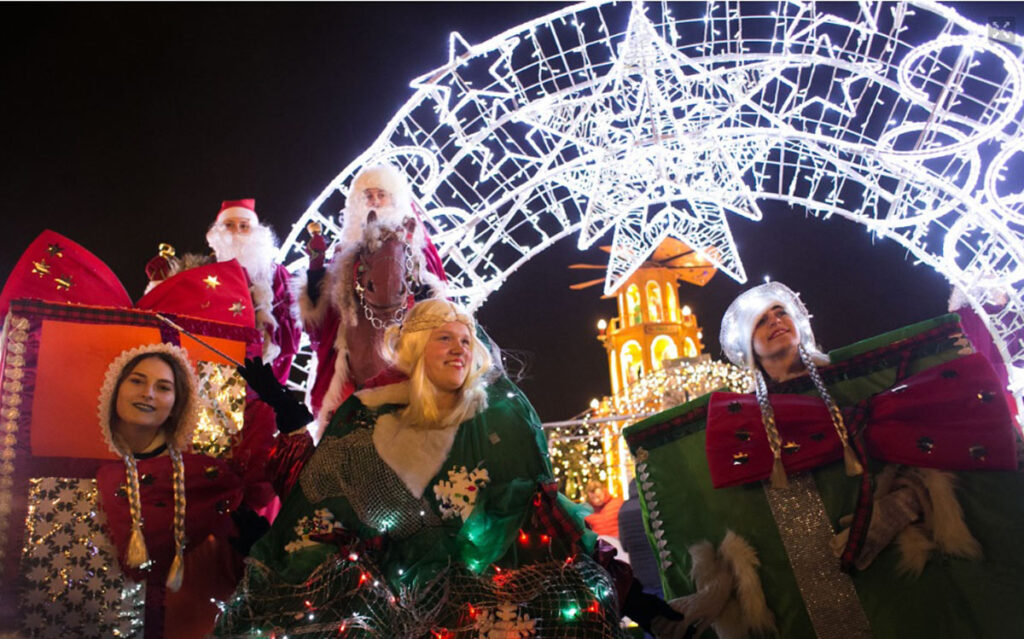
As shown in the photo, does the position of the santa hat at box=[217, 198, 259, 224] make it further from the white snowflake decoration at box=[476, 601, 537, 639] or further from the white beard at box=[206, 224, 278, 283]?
the white snowflake decoration at box=[476, 601, 537, 639]

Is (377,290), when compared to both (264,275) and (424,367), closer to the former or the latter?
(424,367)

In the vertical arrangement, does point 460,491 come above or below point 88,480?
below

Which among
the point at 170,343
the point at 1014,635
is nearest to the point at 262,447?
the point at 170,343

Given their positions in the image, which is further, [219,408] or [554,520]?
[219,408]

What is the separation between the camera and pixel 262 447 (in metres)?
3.85

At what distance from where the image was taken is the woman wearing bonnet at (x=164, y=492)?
11.1 ft

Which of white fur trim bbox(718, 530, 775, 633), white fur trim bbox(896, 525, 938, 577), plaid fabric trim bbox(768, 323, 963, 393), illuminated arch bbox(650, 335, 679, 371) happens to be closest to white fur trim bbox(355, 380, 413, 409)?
white fur trim bbox(718, 530, 775, 633)

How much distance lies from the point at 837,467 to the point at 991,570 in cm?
62

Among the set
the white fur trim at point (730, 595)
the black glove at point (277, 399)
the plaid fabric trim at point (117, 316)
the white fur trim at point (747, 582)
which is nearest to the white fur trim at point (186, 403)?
the plaid fabric trim at point (117, 316)

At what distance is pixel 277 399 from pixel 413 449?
2.60 ft

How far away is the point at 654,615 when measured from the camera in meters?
2.94

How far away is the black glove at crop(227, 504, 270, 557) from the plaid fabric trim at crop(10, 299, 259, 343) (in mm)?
Answer: 1085

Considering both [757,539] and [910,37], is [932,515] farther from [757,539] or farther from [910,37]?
[910,37]

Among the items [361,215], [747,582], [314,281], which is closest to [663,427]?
[747,582]
